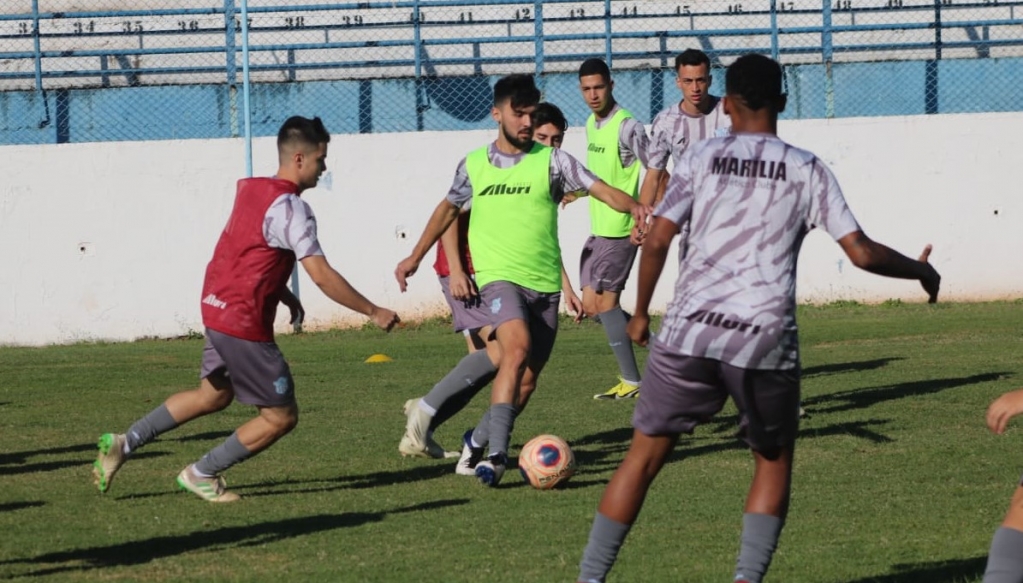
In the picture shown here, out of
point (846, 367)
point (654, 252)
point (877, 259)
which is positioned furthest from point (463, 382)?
point (846, 367)

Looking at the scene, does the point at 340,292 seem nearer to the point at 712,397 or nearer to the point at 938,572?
the point at 712,397

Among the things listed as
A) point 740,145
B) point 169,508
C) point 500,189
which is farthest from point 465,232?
point 740,145

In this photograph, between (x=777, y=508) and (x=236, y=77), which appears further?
(x=236, y=77)

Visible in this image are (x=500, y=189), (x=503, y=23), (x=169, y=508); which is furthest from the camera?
(x=503, y=23)

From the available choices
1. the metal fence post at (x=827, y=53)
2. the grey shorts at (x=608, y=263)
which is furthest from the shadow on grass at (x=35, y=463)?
the metal fence post at (x=827, y=53)

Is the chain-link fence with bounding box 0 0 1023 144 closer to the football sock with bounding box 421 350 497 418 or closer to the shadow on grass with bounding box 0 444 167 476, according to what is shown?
the shadow on grass with bounding box 0 444 167 476

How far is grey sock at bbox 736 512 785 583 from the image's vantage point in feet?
16.1

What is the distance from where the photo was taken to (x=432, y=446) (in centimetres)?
873

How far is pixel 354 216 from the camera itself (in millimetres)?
18031

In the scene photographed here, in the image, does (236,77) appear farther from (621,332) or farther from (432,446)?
(432,446)

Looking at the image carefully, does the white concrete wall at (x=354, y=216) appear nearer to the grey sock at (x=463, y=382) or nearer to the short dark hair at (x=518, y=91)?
the grey sock at (x=463, y=382)

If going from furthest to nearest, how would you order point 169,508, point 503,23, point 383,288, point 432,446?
point 503,23 → point 383,288 → point 432,446 → point 169,508

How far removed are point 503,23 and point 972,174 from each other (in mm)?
6779

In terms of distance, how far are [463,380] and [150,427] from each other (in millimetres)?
1807
